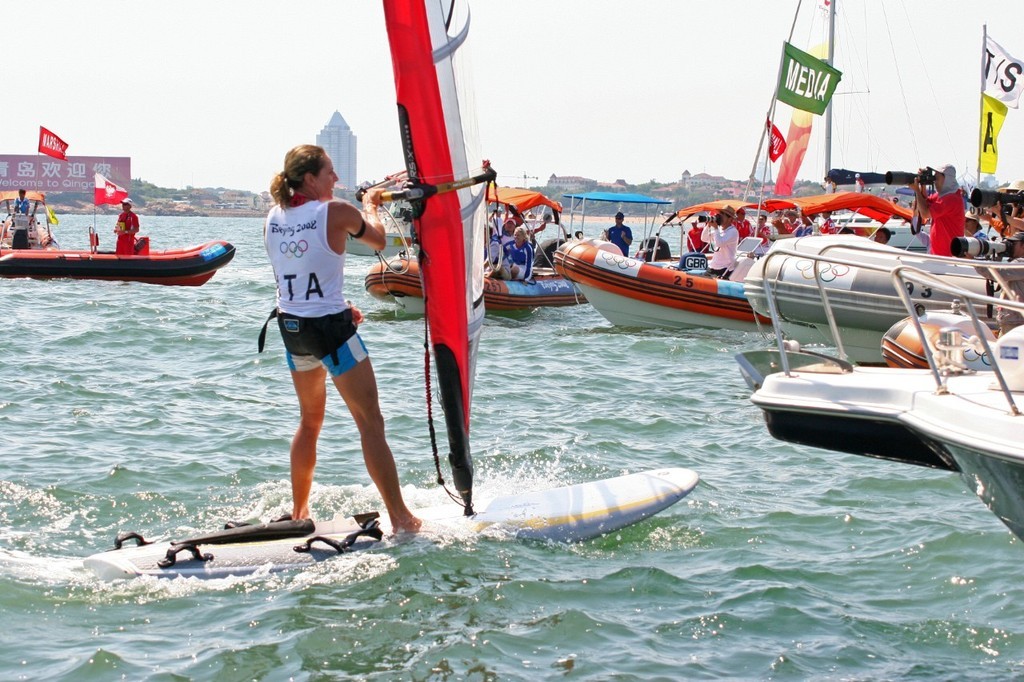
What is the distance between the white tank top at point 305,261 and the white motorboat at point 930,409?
206 cm

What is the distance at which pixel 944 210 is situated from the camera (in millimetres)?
11086

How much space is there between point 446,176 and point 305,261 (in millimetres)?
821

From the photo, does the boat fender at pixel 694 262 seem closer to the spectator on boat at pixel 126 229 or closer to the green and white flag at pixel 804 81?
the green and white flag at pixel 804 81

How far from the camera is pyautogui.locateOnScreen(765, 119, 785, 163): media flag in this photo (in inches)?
797

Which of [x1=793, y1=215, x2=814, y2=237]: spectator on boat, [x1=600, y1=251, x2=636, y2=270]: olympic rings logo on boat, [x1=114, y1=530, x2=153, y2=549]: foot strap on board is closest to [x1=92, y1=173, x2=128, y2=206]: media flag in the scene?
[x1=600, y1=251, x2=636, y2=270]: olympic rings logo on boat

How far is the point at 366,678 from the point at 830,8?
3700 cm

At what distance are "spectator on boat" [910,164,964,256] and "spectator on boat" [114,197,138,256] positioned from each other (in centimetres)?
1523

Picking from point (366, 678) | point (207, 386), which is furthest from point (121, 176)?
point (366, 678)

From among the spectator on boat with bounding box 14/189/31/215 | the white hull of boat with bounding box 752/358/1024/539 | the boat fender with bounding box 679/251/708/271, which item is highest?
the spectator on boat with bounding box 14/189/31/215

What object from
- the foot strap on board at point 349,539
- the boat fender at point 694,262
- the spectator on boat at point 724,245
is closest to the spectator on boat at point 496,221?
the foot strap on board at point 349,539

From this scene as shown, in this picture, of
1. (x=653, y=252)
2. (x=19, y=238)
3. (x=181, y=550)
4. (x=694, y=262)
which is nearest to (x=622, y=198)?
(x=653, y=252)

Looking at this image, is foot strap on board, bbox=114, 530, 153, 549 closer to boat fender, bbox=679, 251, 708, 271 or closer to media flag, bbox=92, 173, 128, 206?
boat fender, bbox=679, 251, 708, 271

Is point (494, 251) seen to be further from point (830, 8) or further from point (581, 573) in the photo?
point (830, 8)

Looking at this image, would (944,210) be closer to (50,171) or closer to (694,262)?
(694,262)
